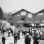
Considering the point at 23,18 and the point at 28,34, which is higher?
Answer: the point at 23,18

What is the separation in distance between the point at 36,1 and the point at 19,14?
20.5 feet

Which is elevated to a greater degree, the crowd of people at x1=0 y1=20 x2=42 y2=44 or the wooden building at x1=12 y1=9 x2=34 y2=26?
the wooden building at x1=12 y1=9 x2=34 y2=26

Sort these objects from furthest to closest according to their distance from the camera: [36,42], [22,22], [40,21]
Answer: [22,22] < [40,21] < [36,42]

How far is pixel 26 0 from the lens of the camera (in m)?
8.63

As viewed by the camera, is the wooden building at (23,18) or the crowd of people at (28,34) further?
the wooden building at (23,18)

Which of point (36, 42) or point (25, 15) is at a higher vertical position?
point (25, 15)

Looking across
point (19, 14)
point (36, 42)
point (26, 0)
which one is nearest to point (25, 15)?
point (19, 14)

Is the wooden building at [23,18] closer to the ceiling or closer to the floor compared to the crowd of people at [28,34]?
closer to the ceiling

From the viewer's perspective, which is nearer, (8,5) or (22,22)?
(8,5)

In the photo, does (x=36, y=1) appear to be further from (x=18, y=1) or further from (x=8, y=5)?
(x=8, y=5)

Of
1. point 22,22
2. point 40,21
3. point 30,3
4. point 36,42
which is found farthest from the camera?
point 22,22

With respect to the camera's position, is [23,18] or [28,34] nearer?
[28,34]

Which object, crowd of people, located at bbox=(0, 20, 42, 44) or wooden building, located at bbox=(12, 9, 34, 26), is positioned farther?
wooden building, located at bbox=(12, 9, 34, 26)

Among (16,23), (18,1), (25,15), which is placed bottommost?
(16,23)
